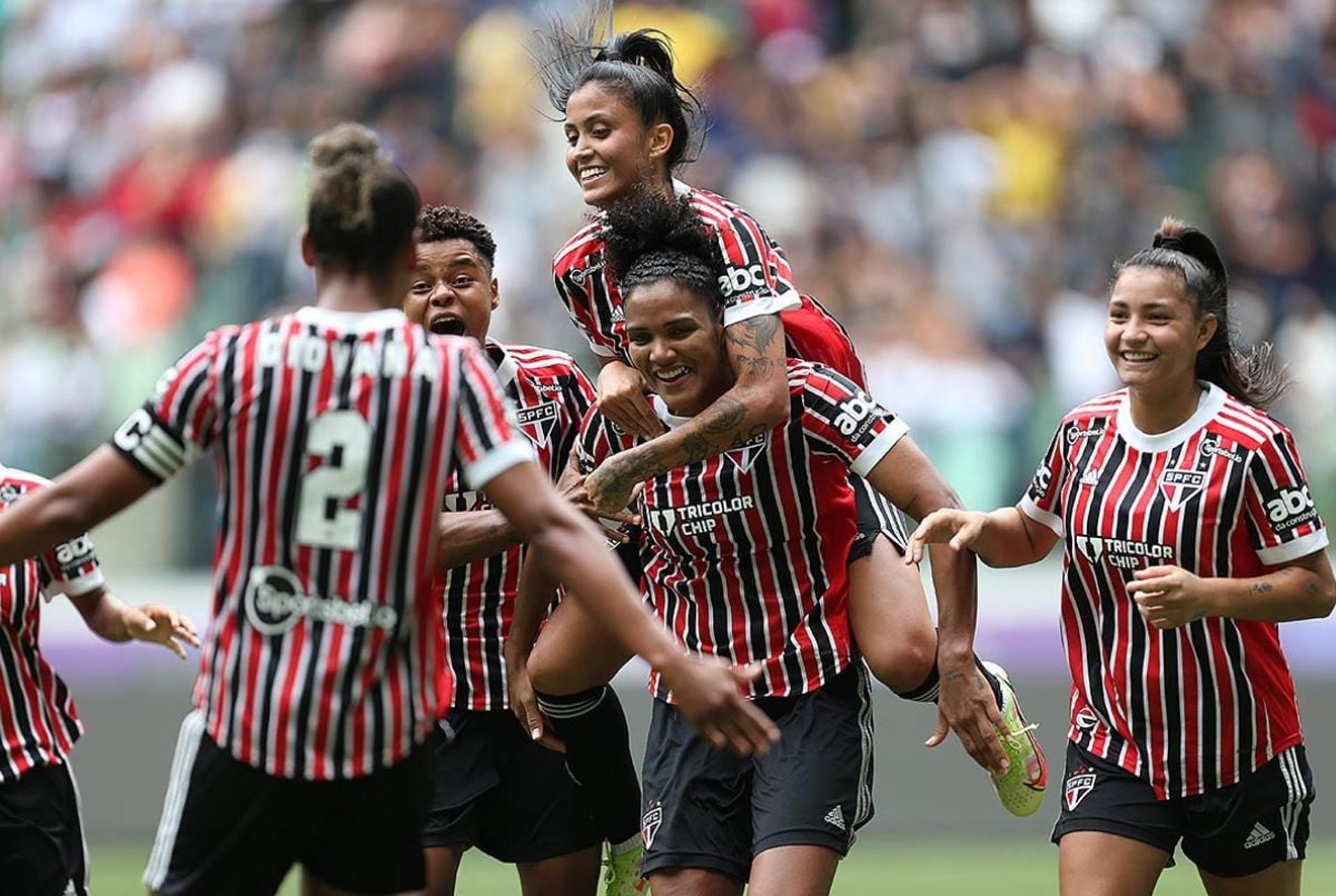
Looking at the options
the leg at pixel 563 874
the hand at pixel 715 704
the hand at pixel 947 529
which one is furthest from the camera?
the leg at pixel 563 874

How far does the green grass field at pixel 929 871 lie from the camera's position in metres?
8.45

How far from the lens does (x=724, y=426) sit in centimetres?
493

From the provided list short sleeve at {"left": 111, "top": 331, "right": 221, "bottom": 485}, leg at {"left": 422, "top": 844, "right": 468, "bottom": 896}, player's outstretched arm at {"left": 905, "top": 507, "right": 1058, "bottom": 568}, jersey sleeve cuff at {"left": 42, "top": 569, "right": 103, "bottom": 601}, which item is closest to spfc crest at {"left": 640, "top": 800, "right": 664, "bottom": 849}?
leg at {"left": 422, "top": 844, "right": 468, "bottom": 896}

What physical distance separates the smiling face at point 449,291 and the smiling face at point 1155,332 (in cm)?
171

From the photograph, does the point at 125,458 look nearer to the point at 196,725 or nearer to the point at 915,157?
the point at 196,725

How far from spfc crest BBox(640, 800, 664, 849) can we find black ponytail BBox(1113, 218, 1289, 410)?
5.82 feet

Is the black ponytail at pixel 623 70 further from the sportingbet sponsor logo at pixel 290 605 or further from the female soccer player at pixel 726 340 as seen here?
the sportingbet sponsor logo at pixel 290 605

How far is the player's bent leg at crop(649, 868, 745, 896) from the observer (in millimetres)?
5078

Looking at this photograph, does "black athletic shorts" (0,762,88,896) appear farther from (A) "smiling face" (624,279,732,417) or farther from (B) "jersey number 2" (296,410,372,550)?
(A) "smiling face" (624,279,732,417)

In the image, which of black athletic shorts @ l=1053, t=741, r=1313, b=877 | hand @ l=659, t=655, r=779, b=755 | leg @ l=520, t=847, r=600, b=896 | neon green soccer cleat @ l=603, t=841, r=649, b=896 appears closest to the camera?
hand @ l=659, t=655, r=779, b=755

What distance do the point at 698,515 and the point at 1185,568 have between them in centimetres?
121

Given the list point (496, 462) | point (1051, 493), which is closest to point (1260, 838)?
point (1051, 493)

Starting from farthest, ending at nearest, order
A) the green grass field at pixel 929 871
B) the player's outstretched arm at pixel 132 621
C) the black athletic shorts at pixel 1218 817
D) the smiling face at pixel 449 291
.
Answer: the green grass field at pixel 929 871, the smiling face at pixel 449 291, the player's outstretched arm at pixel 132 621, the black athletic shorts at pixel 1218 817

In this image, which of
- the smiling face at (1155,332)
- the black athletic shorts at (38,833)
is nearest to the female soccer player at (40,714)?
the black athletic shorts at (38,833)
